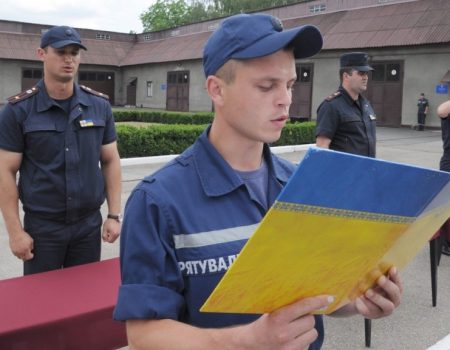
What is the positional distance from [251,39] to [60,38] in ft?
6.68

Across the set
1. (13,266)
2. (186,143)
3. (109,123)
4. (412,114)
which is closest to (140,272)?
(109,123)

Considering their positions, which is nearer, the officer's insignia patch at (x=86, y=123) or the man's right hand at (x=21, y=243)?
the man's right hand at (x=21, y=243)

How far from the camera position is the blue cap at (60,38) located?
289 centimetres

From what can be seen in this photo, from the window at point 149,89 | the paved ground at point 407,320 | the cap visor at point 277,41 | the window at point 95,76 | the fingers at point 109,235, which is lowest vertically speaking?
the paved ground at point 407,320

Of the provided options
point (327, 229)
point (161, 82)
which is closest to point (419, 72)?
point (161, 82)

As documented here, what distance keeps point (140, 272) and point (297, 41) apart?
27.0 inches

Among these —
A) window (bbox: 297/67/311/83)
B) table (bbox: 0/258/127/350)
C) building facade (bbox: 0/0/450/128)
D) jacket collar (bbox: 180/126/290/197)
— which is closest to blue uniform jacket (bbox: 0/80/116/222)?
table (bbox: 0/258/127/350)

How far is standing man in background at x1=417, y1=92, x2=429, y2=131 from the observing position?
21.5m

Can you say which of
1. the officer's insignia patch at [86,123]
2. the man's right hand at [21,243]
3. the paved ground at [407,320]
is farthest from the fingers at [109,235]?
the paved ground at [407,320]

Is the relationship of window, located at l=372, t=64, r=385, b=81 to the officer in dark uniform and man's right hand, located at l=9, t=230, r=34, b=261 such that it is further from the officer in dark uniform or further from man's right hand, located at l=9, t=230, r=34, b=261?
man's right hand, located at l=9, t=230, r=34, b=261

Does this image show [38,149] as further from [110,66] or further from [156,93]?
[110,66]

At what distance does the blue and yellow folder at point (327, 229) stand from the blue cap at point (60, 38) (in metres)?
2.35

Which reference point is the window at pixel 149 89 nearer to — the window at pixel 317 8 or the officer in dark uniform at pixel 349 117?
the window at pixel 317 8

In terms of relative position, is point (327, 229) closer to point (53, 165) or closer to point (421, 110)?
point (53, 165)
